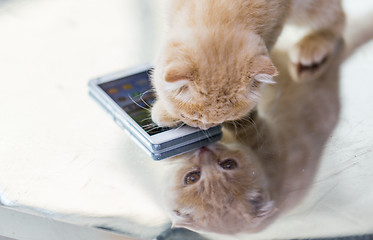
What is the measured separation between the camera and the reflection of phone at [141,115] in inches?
39.3

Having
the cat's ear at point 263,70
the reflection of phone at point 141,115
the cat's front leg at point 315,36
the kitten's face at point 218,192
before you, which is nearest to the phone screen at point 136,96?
the reflection of phone at point 141,115

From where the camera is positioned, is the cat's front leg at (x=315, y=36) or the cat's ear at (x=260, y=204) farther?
the cat's front leg at (x=315, y=36)

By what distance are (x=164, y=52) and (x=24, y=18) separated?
0.74 meters

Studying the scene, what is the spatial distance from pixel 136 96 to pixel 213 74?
0.94 feet

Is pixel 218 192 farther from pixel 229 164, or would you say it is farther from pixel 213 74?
pixel 213 74

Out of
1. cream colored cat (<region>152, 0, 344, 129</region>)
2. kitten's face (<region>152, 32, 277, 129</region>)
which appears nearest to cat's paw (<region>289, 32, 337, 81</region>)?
cream colored cat (<region>152, 0, 344, 129</region>)

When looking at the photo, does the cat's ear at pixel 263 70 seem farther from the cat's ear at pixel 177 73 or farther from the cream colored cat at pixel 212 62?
the cat's ear at pixel 177 73

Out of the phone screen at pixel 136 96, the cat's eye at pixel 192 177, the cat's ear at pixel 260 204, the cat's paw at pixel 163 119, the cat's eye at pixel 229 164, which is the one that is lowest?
the cat's ear at pixel 260 204

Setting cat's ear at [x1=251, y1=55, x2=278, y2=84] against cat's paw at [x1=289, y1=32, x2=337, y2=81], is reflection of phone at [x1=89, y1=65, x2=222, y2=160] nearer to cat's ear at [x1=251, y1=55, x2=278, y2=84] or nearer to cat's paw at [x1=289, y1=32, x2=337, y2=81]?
cat's ear at [x1=251, y1=55, x2=278, y2=84]

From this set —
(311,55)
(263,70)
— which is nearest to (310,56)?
(311,55)

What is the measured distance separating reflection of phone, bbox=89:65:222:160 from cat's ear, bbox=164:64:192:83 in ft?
0.50

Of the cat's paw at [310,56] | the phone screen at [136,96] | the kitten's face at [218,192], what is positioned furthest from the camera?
the cat's paw at [310,56]

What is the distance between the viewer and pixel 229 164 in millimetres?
977

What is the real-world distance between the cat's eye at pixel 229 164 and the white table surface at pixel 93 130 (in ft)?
0.41
